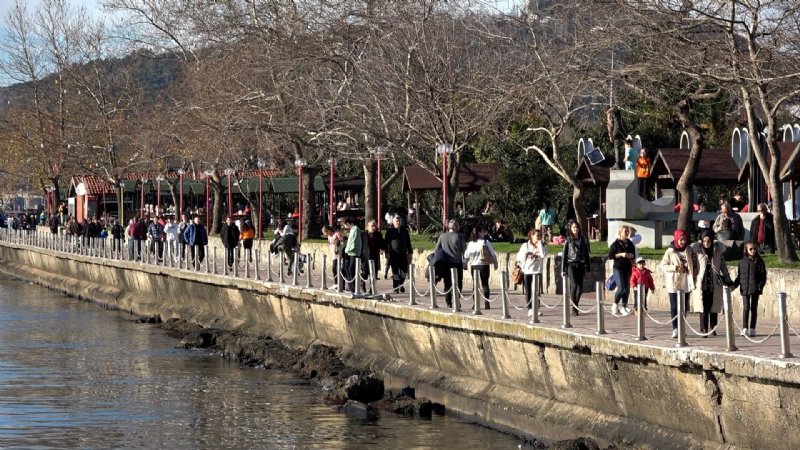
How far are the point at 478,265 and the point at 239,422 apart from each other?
15.5ft

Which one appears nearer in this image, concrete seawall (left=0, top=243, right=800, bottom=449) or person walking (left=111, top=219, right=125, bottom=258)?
concrete seawall (left=0, top=243, right=800, bottom=449)

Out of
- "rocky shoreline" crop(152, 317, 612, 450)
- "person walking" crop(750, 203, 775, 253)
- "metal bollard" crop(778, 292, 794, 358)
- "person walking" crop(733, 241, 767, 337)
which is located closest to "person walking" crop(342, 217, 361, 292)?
"rocky shoreline" crop(152, 317, 612, 450)

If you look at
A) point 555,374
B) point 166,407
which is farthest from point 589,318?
point 166,407

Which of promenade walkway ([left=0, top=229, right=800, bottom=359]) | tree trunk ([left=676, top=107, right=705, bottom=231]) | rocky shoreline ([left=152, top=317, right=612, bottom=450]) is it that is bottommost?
rocky shoreline ([left=152, top=317, right=612, bottom=450])

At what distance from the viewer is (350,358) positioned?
27734 millimetres

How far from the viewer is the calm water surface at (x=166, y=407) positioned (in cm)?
2123

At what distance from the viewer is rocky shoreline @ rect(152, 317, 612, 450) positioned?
22.8 meters

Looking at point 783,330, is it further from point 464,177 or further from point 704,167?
point 464,177

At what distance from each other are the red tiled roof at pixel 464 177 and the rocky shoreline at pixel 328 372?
1833 centimetres

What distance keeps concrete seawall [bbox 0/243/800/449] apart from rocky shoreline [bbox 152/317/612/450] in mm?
359

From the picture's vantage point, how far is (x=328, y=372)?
27.0m

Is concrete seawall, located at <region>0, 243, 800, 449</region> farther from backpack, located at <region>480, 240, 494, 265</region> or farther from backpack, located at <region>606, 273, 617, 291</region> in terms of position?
backpack, located at <region>606, 273, 617, 291</region>

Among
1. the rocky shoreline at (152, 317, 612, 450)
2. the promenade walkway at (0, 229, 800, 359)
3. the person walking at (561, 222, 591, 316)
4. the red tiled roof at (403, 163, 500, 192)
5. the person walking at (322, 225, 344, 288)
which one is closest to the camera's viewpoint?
the promenade walkway at (0, 229, 800, 359)

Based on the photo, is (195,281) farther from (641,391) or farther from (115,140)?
(115,140)
